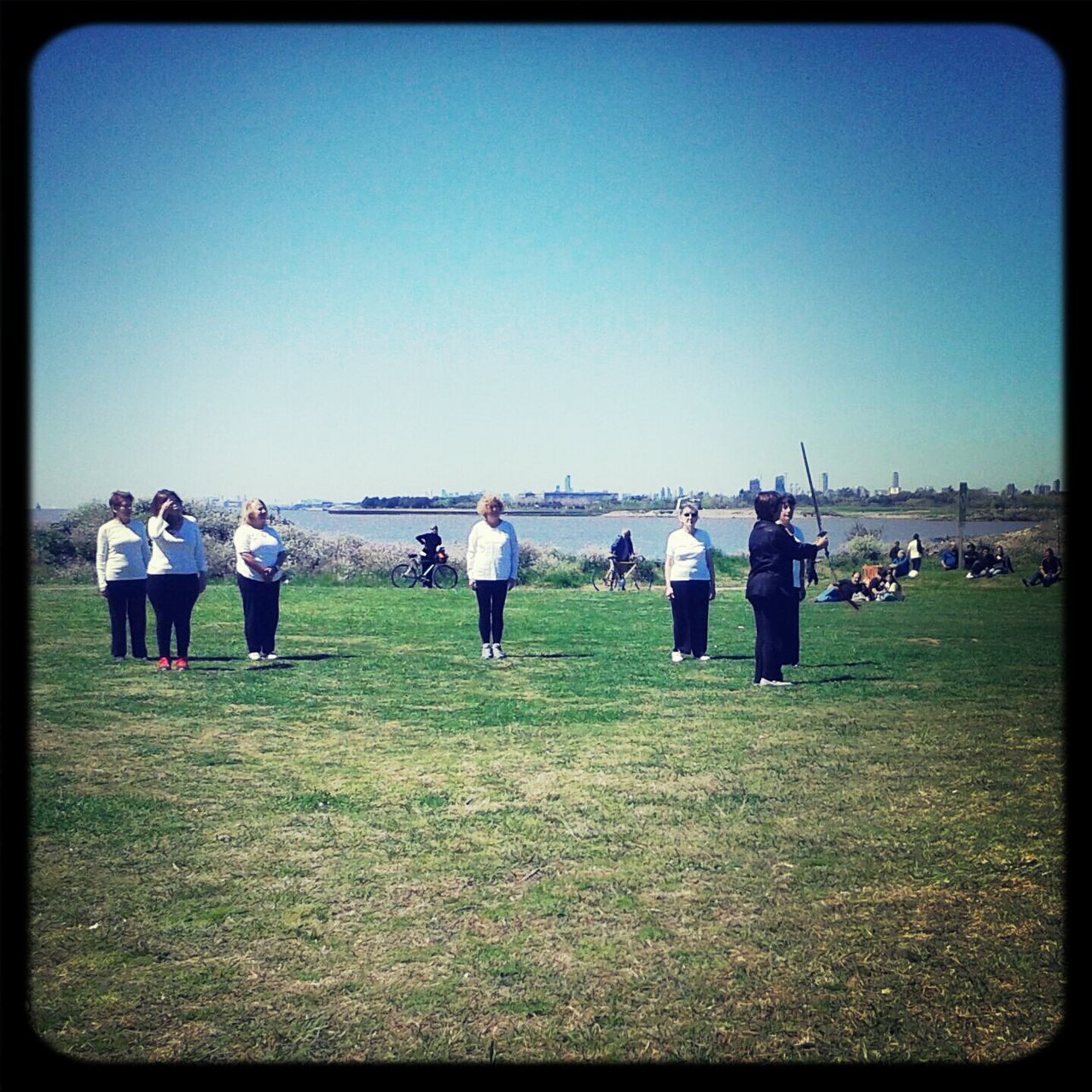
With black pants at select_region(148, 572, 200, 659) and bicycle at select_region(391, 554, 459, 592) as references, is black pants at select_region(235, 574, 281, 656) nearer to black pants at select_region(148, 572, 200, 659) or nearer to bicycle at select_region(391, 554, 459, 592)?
black pants at select_region(148, 572, 200, 659)

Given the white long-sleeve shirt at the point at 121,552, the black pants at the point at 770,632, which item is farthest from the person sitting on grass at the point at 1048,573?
the white long-sleeve shirt at the point at 121,552

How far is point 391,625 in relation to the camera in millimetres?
14852

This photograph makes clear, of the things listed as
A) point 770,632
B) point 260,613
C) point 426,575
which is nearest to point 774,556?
point 770,632

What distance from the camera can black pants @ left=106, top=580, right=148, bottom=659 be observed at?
1060 cm

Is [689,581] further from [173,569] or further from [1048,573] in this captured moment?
[1048,573]

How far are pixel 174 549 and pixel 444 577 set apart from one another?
40.8ft

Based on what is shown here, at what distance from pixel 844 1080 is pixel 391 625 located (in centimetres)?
1215

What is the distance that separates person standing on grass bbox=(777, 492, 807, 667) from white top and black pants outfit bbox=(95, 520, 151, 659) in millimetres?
6296

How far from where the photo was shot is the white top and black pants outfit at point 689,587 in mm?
10734

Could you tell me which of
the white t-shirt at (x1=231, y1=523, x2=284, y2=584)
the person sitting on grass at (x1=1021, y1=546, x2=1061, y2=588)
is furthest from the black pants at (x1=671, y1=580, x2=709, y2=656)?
the person sitting on grass at (x1=1021, y1=546, x2=1061, y2=588)

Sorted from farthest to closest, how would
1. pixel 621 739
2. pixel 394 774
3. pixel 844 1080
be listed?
pixel 621 739 < pixel 394 774 < pixel 844 1080
